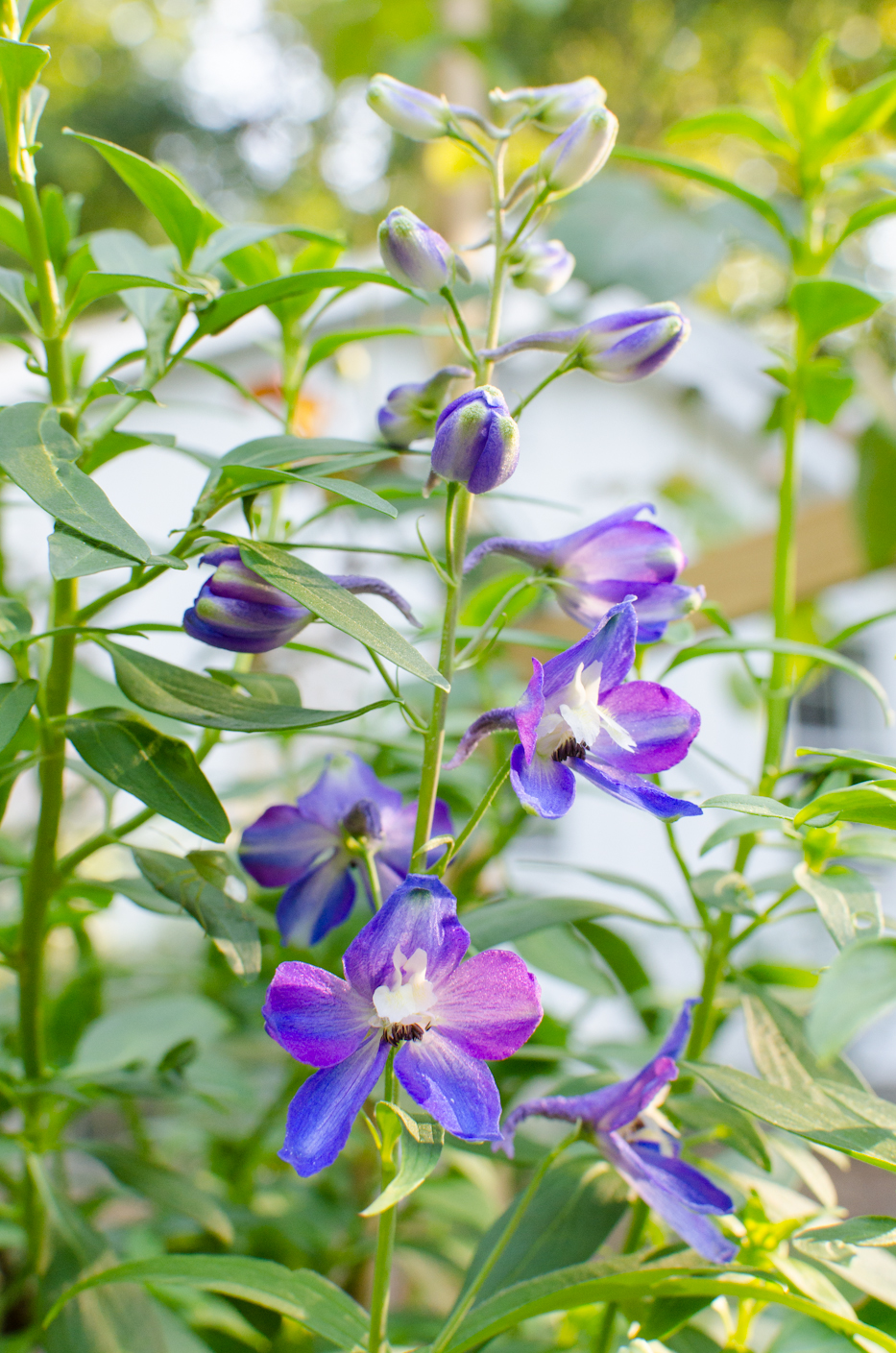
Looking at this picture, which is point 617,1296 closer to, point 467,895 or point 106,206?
point 467,895

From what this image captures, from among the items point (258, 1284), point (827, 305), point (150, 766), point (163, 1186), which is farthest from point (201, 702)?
point (827, 305)

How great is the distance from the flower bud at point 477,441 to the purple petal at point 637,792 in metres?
0.13

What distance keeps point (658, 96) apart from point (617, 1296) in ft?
→ 27.1

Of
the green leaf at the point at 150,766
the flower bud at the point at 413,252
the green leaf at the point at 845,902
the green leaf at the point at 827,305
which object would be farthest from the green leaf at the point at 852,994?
the green leaf at the point at 827,305

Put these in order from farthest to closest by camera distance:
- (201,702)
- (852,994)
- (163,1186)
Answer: (163,1186), (201,702), (852,994)

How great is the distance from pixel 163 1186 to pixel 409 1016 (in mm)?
358

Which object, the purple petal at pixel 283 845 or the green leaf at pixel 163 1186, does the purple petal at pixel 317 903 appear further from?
the green leaf at pixel 163 1186

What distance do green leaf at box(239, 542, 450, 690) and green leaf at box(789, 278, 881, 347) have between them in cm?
43

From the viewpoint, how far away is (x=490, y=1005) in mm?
379

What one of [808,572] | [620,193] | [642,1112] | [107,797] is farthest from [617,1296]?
[808,572]

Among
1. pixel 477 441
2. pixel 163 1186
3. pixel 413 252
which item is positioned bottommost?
pixel 163 1186

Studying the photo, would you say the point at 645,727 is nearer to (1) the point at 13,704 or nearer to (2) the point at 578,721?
(2) the point at 578,721

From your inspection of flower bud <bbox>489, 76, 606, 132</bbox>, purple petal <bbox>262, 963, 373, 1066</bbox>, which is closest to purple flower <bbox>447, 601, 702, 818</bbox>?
purple petal <bbox>262, 963, 373, 1066</bbox>

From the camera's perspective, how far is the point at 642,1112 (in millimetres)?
483
